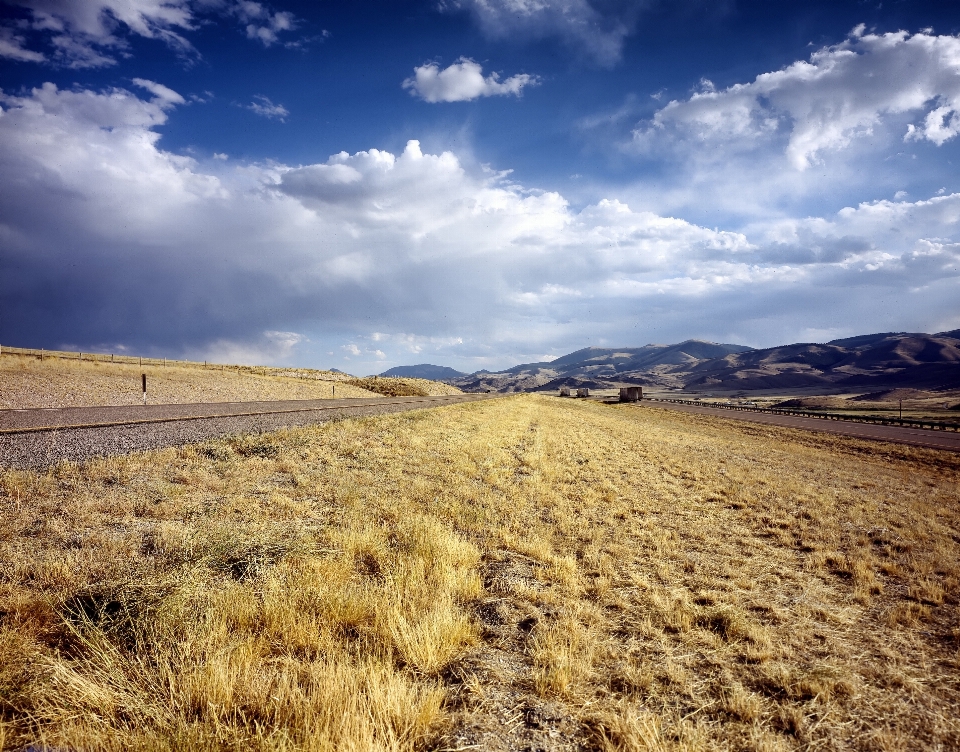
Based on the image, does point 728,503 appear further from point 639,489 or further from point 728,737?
point 728,737

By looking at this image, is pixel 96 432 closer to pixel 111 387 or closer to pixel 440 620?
pixel 440 620

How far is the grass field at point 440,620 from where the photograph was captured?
309 centimetres

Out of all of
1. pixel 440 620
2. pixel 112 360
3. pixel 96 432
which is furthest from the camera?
pixel 112 360


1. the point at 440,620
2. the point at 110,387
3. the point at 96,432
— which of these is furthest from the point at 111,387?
the point at 440,620

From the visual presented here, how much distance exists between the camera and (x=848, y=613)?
18.8ft

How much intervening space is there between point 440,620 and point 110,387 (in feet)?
124

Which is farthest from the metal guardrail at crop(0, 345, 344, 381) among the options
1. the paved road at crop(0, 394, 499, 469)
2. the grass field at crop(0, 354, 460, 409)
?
the paved road at crop(0, 394, 499, 469)

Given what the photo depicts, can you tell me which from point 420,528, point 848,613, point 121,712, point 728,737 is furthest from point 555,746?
point 848,613

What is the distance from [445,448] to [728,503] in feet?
30.7

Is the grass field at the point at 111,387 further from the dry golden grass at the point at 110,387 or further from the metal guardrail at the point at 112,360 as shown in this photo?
the metal guardrail at the point at 112,360

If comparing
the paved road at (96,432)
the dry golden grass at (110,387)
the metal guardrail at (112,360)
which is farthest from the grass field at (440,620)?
the metal guardrail at (112,360)

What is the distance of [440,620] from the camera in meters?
4.34

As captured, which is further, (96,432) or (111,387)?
(111,387)

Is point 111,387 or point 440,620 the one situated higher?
point 111,387
